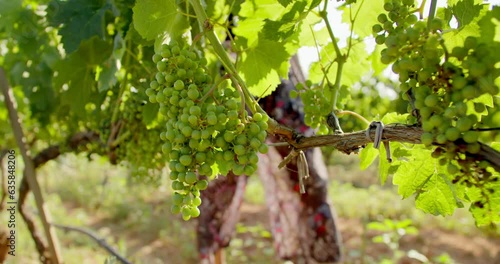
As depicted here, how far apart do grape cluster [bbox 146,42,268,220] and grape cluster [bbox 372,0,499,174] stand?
11.8 inches

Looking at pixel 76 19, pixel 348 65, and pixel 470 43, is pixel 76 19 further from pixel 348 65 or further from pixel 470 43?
pixel 470 43

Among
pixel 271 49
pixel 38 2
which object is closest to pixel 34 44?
pixel 38 2

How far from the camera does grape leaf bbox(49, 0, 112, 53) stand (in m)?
1.60

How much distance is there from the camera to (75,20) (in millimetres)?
1612

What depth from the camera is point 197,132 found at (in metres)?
0.87

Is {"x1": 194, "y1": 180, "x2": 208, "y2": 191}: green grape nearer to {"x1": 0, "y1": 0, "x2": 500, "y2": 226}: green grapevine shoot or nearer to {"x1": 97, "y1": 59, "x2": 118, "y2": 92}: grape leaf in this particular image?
{"x1": 0, "y1": 0, "x2": 500, "y2": 226}: green grapevine shoot

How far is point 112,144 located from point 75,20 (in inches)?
30.7

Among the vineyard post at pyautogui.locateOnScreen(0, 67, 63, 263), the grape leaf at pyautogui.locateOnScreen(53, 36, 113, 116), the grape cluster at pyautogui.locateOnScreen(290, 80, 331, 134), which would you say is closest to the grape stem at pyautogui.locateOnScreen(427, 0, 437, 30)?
the grape cluster at pyautogui.locateOnScreen(290, 80, 331, 134)

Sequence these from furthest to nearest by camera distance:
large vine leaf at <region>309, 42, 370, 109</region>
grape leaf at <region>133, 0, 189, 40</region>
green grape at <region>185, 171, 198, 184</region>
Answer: large vine leaf at <region>309, 42, 370, 109</region> → grape leaf at <region>133, 0, 189, 40</region> → green grape at <region>185, 171, 198, 184</region>

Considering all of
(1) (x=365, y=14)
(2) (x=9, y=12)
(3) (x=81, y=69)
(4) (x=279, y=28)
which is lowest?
(4) (x=279, y=28)

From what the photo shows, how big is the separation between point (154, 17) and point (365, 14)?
2.21ft

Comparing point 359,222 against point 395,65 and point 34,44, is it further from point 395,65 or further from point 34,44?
point 395,65

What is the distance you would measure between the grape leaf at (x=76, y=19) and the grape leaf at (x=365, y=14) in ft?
2.85

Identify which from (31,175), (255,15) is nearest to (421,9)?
(255,15)
